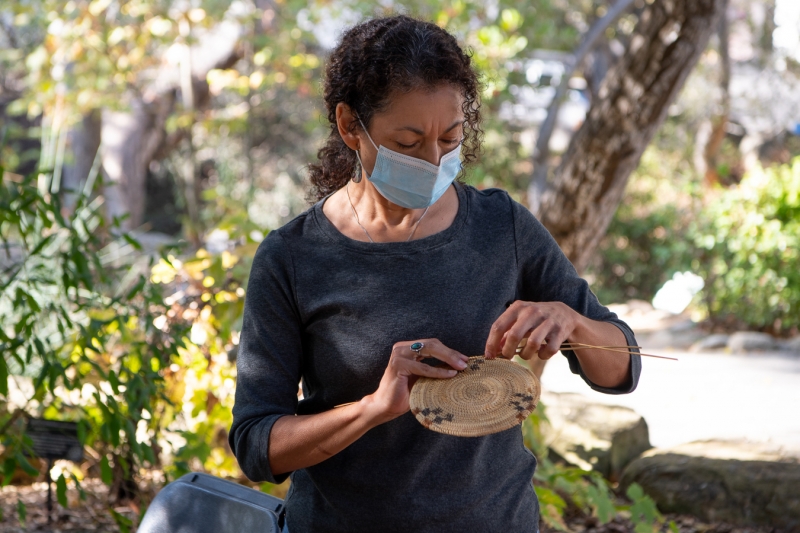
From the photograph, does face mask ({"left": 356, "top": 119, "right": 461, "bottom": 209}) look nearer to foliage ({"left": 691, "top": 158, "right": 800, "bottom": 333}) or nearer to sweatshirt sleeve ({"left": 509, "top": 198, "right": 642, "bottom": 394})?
sweatshirt sleeve ({"left": 509, "top": 198, "right": 642, "bottom": 394})

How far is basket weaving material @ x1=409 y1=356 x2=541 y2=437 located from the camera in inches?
57.6

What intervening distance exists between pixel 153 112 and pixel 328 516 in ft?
30.9

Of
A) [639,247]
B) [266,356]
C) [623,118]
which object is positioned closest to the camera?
[266,356]

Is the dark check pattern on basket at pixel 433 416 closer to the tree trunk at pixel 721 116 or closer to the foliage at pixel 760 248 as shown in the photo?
the foliage at pixel 760 248

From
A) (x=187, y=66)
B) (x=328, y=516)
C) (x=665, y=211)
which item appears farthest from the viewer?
(x=665, y=211)

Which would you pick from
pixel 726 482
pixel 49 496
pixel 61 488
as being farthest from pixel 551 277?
pixel 726 482

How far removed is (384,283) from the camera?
1.72 metres

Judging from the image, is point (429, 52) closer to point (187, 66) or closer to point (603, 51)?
point (187, 66)

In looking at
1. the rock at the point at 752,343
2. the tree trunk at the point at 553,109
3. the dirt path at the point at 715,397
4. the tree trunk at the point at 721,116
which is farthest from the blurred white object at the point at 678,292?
the tree trunk at the point at 553,109

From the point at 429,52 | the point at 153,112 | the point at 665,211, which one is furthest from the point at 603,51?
the point at 429,52

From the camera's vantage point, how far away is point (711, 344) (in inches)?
358

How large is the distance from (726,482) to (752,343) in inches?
200

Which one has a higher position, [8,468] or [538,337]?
[538,337]

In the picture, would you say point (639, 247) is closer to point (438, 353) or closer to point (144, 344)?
point (144, 344)
